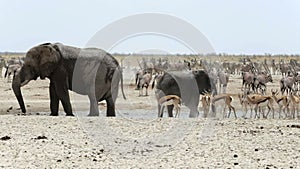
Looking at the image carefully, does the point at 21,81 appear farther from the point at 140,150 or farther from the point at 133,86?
the point at 133,86

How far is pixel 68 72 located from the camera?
18297 mm

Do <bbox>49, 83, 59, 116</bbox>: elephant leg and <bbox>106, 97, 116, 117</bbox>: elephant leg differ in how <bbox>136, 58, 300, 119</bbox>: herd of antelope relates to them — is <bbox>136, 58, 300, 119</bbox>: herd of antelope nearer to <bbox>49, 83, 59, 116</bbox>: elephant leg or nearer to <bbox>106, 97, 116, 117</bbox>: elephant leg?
<bbox>106, 97, 116, 117</bbox>: elephant leg

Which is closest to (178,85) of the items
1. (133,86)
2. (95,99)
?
(95,99)

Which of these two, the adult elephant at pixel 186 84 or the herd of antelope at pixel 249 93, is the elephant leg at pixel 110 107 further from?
the adult elephant at pixel 186 84

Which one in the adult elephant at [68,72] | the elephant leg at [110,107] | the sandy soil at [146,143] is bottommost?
the elephant leg at [110,107]

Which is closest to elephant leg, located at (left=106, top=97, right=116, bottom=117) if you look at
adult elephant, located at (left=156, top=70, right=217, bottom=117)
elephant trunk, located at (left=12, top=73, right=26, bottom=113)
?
elephant trunk, located at (left=12, top=73, right=26, bottom=113)

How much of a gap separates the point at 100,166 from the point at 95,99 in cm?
884

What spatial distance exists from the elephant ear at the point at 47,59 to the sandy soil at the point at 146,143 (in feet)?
11.0

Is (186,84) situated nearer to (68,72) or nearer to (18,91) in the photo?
(68,72)

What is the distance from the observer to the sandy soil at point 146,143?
1014 centimetres

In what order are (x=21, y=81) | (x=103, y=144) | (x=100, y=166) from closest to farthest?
1. (x=100, y=166)
2. (x=103, y=144)
3. (x=21, y=81)

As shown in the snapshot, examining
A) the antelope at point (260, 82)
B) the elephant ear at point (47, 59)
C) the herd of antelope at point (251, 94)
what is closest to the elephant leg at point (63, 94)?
the elephant ear at point (47, 59)

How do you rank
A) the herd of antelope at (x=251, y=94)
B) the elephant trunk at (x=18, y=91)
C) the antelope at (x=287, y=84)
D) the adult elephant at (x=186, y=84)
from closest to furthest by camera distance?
the elephant trunk at (x=18, y=91) → the herd of antelope at (x=251, y=94) → the adult elephant at (x=186, y=84) → the antelope at (x=287, y=84)

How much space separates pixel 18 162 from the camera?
33.0 feet
